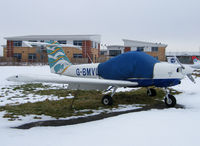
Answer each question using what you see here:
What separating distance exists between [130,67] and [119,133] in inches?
162

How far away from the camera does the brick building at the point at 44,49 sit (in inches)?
1789

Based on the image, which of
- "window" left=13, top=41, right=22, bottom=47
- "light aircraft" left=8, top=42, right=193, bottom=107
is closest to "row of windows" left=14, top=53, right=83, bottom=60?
"window" left=13, top=41, right=22, bottom=47

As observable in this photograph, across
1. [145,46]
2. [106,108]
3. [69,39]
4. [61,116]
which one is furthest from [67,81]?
[145,46]

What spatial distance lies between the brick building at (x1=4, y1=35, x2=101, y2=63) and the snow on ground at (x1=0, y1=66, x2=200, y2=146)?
38328mm

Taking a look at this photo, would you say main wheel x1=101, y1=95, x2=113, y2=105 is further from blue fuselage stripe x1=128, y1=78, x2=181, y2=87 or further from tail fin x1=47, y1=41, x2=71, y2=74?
tail fin x1=47, y1=41, x2=71, y2=74

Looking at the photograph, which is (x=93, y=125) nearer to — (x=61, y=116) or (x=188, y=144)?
(x=61, y=116)

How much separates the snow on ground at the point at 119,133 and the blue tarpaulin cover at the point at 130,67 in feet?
8.54

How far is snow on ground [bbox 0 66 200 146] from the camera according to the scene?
418cm

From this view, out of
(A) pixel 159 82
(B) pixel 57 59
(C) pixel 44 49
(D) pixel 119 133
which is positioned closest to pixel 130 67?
(A) pixel 159 82

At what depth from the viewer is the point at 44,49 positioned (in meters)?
44.7

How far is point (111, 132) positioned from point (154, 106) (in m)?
3.86

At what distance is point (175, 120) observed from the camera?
5539 mm

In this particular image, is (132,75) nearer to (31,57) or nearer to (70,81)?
(70,81)

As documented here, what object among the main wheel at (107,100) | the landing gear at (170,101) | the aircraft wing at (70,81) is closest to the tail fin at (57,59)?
the aircraft wing at (70,81)
